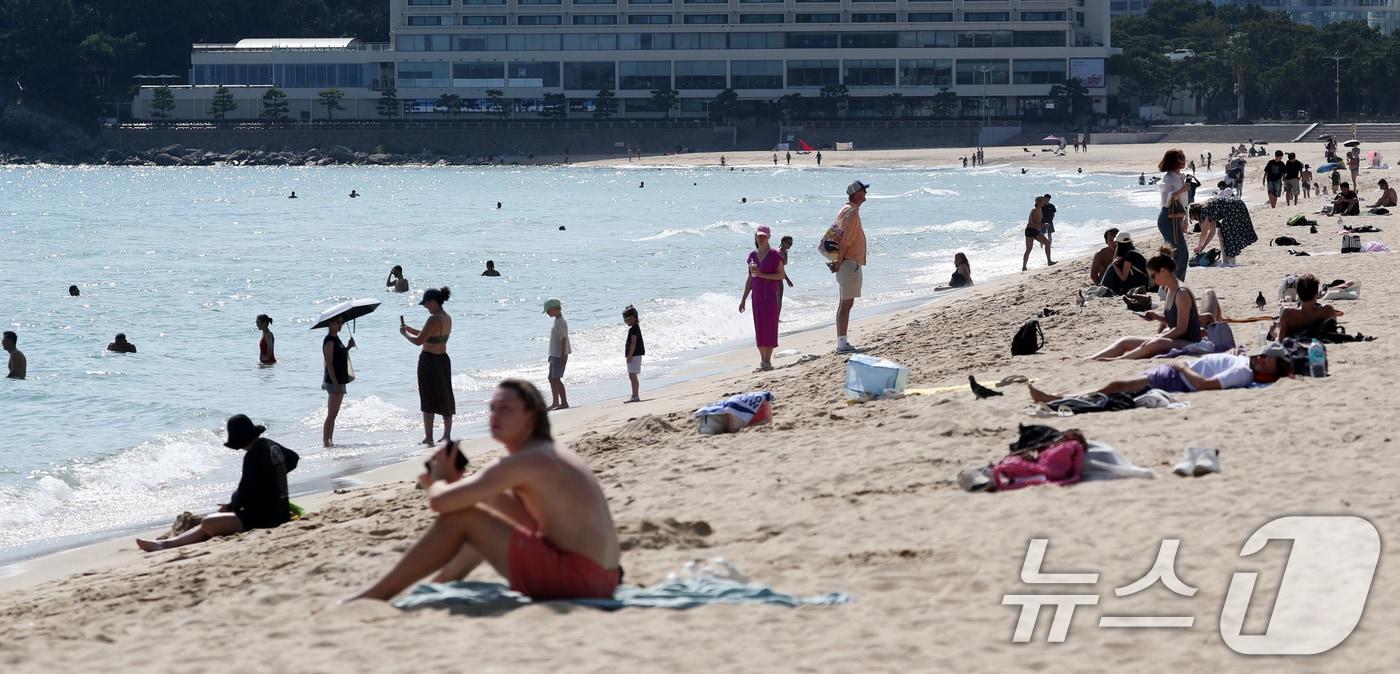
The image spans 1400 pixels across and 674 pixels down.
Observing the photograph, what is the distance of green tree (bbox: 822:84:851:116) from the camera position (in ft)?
383

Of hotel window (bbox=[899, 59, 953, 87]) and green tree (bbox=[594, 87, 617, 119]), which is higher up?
hotel window (bbox=[899, 59, 953, 87])

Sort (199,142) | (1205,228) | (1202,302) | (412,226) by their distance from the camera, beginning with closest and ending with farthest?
(1202,302) < (1205,228) < (412,226) < (199,142)

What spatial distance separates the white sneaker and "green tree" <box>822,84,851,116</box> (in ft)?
363

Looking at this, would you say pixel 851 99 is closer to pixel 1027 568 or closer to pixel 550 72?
pixel 550 72

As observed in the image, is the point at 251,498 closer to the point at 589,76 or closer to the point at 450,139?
the point at 450,139

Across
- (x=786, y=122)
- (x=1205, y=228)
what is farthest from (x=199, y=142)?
(x=1205, y=228)

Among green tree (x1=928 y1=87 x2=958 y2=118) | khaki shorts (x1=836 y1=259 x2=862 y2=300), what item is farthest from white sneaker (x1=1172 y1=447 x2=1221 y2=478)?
green tree (x1=928 y1=87 x2=958 y2=118)

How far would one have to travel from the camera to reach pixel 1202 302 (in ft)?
40.1

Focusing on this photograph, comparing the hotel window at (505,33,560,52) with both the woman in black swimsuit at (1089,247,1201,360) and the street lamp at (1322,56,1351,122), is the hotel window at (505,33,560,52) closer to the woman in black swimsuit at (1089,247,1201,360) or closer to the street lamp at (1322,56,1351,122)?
the street lamp at (1322,56,1351,122)

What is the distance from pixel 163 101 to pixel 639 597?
128 metres

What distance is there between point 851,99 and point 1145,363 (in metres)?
109

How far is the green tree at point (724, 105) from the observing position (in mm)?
117000

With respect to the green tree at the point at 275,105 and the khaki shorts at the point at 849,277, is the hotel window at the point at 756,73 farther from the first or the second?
the khaki shorts at the point at 849,277

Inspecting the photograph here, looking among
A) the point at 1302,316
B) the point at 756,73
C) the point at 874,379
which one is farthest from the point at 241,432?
the point at 756,73
